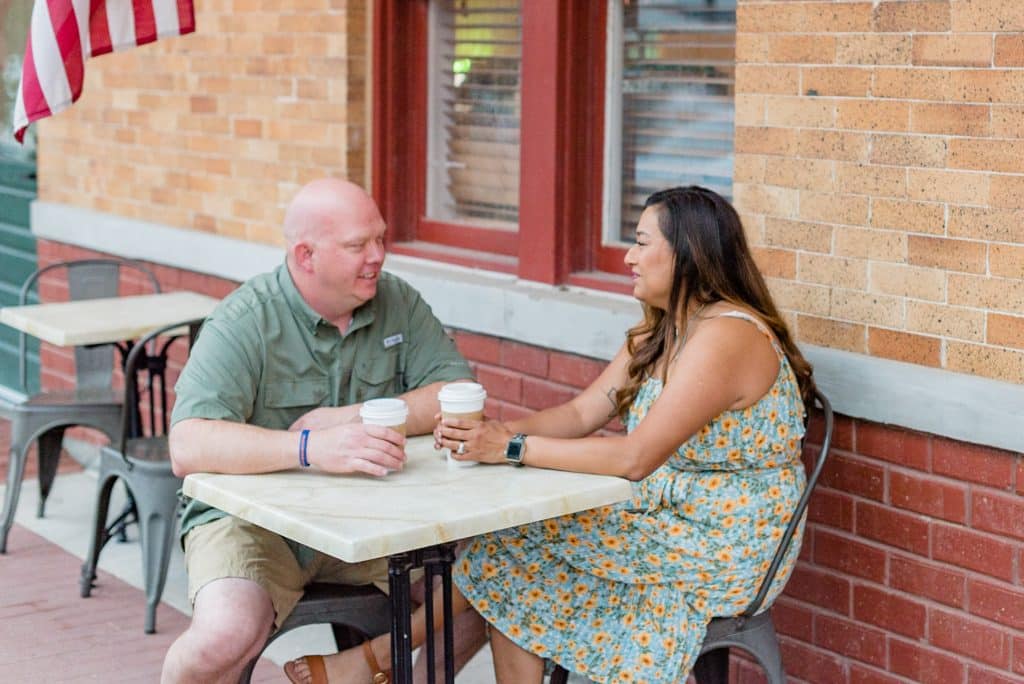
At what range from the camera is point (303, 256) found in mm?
3721

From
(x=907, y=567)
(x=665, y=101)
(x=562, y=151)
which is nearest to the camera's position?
(x=907, y=567)

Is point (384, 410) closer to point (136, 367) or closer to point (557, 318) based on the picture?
point (557, 318)

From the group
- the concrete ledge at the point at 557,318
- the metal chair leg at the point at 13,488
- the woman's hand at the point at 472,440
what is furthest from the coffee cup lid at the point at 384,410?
the metal chair leg at the point at 13,488

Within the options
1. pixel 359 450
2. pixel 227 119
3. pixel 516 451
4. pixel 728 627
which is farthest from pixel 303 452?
pixel 227 119

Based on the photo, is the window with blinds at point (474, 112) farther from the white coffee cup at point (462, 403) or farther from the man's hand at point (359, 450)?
the man's hand at point (359, 450)

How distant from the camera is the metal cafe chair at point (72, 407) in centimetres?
575

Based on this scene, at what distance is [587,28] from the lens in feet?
16.0

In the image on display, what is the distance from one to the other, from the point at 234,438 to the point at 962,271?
1.71 meters

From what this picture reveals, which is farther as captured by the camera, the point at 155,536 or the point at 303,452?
the point at 155,536

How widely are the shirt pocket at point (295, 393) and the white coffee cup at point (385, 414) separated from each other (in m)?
0.47

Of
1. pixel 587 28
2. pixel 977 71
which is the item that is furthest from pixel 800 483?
pixel 587 28

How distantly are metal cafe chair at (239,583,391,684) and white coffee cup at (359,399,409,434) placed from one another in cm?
54

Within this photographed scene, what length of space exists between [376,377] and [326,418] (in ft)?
0.99

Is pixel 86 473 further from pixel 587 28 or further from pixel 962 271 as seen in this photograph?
pixel 962 271
